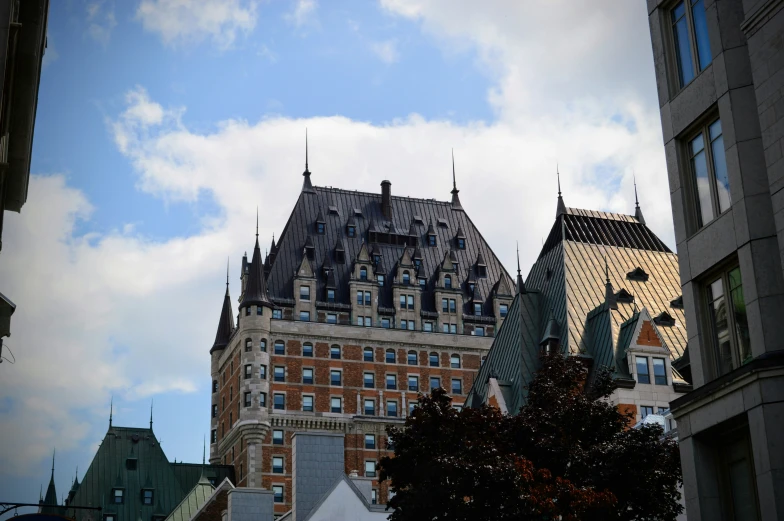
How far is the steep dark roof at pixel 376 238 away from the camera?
113125 millimetres

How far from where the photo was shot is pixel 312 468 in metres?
42.2

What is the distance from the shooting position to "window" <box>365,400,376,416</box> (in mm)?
107250

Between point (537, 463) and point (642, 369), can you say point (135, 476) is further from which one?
point (537, 463)

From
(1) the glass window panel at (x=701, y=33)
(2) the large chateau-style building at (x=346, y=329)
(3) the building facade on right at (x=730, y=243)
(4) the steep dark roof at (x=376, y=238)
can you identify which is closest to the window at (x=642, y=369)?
(3) the building facade on right at (x=730, y=243)

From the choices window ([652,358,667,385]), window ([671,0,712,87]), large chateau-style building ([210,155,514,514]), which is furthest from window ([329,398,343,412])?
window ([671,0,712,87])

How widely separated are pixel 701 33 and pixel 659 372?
1363 inches

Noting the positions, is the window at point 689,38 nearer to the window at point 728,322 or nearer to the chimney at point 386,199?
the window at point 728,322

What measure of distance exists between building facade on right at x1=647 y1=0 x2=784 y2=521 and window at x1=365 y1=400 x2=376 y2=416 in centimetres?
8329

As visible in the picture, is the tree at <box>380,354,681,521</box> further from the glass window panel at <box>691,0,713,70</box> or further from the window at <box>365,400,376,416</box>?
the window at <box>365,400,376,416</box>

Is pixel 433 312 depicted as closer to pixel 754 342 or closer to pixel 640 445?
pixel 640 445

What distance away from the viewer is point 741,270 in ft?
73.3

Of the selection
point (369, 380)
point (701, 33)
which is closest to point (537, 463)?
point (701, 33)

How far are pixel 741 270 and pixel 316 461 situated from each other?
22724mm

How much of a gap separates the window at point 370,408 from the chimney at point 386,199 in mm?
20612
